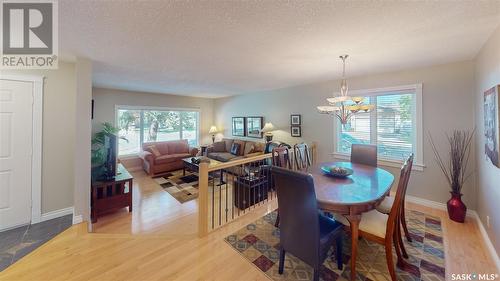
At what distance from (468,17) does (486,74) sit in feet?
3.24

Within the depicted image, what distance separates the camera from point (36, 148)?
2.72 m

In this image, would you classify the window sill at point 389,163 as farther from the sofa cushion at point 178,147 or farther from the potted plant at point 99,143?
the sofa cushion at point 178,147

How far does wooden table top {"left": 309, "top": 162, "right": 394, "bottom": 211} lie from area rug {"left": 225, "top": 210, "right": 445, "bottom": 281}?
0.66 meters

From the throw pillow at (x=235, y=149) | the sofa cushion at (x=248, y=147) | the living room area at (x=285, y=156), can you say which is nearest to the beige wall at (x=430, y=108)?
the living room area at (x=285, y=156)

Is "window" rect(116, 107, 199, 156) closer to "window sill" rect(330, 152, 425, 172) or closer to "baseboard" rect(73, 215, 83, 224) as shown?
"baseboard" rect(73, 215, 83, 224)

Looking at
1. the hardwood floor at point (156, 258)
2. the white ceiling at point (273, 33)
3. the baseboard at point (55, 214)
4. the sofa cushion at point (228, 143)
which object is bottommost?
the hardwood floor at point (156, 258)

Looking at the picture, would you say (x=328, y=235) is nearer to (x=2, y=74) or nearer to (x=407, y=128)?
(x=407, y=128)

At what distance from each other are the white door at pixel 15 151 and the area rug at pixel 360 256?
293 centimetres

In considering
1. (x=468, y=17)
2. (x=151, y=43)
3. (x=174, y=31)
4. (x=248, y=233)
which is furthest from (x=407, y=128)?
(x=151, y=43)

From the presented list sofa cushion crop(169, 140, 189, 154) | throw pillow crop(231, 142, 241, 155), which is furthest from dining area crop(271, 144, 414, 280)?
sofa cushion crop(169, 140, 189, 154)

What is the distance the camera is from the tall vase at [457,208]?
8.45ft

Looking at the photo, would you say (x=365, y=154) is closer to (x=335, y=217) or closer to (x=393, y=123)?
(x=393, y=123)

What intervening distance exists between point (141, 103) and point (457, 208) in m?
7.42

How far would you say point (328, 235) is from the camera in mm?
1603
